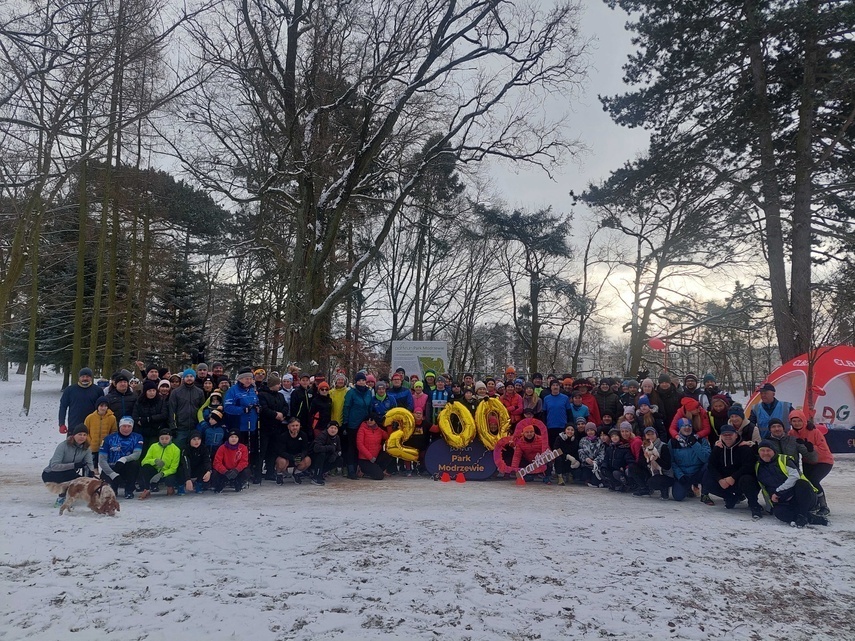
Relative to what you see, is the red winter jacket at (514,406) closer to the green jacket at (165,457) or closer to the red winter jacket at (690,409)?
the red winter jacket at (690,409)

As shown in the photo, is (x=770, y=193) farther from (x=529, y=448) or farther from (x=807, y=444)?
(x=529, y=448)

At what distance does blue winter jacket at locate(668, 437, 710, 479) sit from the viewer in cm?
827

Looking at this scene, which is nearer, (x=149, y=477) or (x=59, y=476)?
(x=59, y=476)

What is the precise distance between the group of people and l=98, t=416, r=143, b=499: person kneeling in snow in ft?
0.06

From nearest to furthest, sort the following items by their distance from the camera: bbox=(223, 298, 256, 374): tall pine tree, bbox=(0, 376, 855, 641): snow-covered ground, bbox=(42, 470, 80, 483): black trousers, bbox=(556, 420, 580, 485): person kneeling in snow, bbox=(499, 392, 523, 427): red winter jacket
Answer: bbox=(0, 376, 855, 641): snow-covered ground, bbox=(42, 470, 80, 483): black trousers, bbox=(556, 420, 580, 485): person kneeling in snow, bbox=(499, 392, 523, 427): red winter jacket, bbox=(223, 298, 256, 374): tall pine tree

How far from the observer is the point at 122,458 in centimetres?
775

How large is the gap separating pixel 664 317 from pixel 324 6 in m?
18.9

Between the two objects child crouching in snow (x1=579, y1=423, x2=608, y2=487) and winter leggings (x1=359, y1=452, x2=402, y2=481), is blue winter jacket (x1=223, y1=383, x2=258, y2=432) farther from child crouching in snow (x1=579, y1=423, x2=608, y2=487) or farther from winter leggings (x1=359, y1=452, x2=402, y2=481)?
child crouching in snow (x1=579, y1=423, x2=608, y2=487)

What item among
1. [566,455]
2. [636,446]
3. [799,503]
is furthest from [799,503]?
[566,455]

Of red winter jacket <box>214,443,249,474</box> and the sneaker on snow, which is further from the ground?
red winter jacket <box>214,443,249,474</box>

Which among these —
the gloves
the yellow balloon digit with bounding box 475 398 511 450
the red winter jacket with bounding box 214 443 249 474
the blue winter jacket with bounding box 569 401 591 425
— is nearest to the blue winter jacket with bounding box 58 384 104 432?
the red winter jacket with bounding box 214 443 249 474

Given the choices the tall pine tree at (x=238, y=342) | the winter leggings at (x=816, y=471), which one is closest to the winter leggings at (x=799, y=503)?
the winter leggings at (x=816, y=471)

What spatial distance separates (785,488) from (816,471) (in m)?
0.91

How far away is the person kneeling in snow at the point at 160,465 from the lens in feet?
25.7
